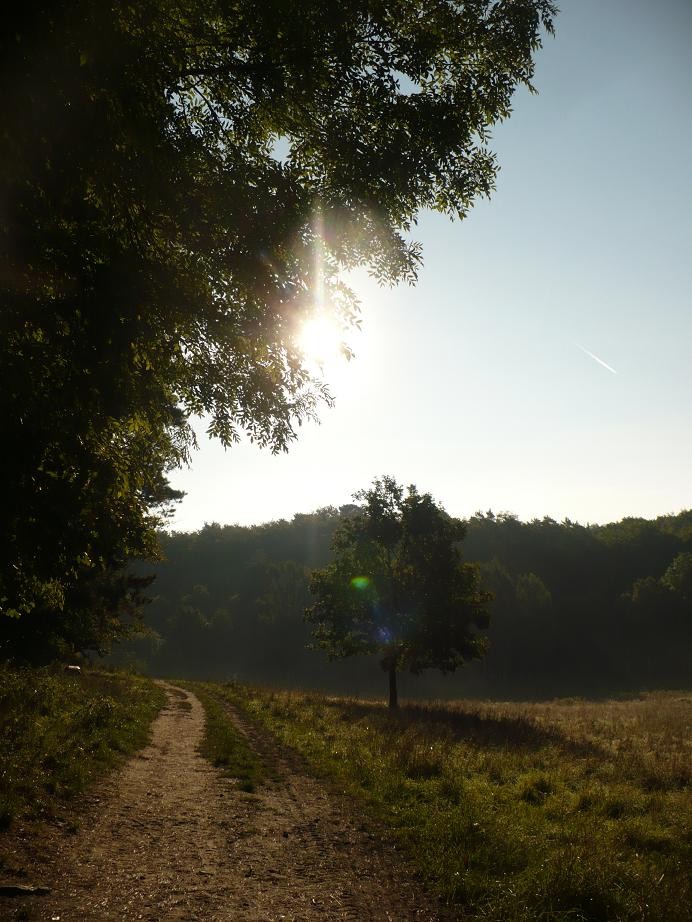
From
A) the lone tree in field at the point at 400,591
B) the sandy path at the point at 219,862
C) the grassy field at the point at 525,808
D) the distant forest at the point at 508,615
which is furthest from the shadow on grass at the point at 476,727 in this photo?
the distant forest at the point at 508,615

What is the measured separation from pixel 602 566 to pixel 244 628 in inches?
3019

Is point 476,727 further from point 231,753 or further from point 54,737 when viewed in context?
point 54,737

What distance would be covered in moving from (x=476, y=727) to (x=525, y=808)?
1328 cm

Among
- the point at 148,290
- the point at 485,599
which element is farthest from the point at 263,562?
the point at 148,290

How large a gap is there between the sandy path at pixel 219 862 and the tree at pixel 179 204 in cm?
333

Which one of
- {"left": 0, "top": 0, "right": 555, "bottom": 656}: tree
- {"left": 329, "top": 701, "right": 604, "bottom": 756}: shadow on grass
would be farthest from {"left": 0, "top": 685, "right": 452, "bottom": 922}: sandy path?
{"left": 329, "top": 701, "right": 604, "bottom": 756}: shadow on grass

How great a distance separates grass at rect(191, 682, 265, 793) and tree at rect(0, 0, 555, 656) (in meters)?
5.13

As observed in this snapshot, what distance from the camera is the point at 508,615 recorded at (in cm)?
9038

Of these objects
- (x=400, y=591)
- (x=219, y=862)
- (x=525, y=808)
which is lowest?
(x=525, y=808)

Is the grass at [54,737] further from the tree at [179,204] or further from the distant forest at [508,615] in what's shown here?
the distant forest at [508,615]

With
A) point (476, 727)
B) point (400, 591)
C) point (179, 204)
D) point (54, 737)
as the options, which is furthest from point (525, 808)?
point (400, 591)

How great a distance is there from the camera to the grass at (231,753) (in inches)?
428

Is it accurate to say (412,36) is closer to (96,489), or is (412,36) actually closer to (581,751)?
(96,489)

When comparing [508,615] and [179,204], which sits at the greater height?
[179,204]
